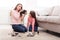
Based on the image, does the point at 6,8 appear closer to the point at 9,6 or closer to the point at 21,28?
the point at 9,6

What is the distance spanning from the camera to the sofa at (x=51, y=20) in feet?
9.24

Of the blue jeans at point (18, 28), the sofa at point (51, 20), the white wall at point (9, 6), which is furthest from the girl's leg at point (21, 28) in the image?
the white wall at point (9, 6)

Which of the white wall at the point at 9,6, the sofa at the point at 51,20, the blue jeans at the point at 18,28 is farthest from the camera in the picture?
the white wall at the point at 9,6

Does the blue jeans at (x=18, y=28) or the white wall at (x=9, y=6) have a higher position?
the white wall at (x=9, y=6)

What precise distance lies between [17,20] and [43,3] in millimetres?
3570

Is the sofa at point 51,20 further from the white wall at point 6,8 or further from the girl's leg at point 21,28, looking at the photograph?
Result: the white wall at point 6,8

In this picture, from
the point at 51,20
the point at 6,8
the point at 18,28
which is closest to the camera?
the point at 51,20

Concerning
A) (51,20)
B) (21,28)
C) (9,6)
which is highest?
(9,6)

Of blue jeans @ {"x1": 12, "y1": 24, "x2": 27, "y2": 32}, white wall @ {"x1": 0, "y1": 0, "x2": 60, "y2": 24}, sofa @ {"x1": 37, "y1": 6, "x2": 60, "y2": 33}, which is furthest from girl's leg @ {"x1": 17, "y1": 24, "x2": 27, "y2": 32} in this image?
white wall @ {"x1": 0, "y1": 0, "x2": 60, "y2": 24}

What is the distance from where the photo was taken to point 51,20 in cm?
298

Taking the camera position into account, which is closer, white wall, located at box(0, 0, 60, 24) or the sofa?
the sofa

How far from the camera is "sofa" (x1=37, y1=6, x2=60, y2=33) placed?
2817 mm

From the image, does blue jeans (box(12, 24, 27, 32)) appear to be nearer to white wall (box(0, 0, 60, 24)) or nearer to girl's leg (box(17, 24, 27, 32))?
girl's leg (box(17, 24, 27, 32))

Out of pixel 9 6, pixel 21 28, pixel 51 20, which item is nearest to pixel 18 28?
pixel 21 28
